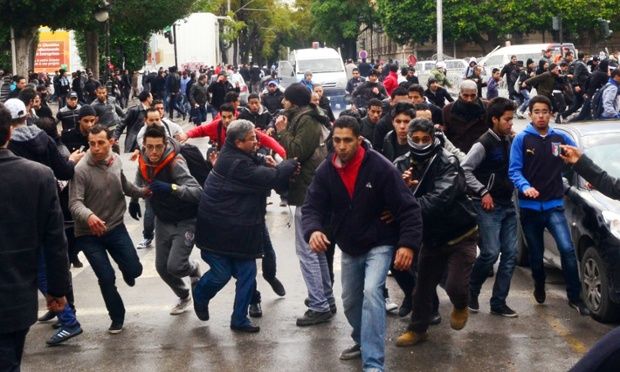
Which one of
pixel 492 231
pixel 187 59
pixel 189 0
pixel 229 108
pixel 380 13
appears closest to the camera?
pixel 492 231

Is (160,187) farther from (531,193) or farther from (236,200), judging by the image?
(531,193)

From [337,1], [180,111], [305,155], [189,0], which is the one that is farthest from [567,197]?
[337,1]

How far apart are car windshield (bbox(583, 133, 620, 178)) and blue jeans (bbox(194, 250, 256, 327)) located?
3.05m

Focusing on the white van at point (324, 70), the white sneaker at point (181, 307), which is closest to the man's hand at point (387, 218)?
the white sneaker at point (181, 307)

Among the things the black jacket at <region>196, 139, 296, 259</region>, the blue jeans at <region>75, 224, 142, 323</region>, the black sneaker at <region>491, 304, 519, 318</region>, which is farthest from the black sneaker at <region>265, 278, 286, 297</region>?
the black sneaker at <region>491, 304, 519, 318</region>

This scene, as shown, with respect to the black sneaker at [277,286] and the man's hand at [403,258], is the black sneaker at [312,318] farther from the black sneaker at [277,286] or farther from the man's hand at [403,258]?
the man's hand at [403,258]

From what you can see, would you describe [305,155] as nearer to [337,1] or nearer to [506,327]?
[506,327]

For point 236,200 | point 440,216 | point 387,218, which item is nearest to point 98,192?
point 236,200

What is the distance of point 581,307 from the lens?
830 centimetres

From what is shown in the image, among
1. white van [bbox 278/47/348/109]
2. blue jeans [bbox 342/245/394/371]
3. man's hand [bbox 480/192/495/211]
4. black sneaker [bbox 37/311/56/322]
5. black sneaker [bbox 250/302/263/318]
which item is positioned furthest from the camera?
white van [bbox 278/47/348/109]

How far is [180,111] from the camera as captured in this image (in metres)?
36.2

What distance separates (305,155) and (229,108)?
2390 mm

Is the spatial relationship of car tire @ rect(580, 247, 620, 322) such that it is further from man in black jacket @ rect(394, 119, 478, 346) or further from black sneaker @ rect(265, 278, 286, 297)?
black sneaker @ rect(265, 278, 286, 297)

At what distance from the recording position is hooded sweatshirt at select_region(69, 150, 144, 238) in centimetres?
775
